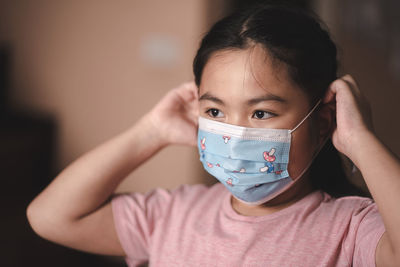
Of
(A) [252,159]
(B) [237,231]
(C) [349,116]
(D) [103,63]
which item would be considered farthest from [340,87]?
(D) [103,63]

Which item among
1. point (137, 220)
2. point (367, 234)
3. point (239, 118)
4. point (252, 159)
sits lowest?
point (137, 220)

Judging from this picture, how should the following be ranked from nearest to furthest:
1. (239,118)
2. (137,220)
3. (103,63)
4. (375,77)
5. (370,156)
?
(370,156) → (239,118) → (137,220) → (103,63) → (375,77)

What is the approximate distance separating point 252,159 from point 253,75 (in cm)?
22

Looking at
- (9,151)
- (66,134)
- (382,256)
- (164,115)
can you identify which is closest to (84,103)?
(66,134)

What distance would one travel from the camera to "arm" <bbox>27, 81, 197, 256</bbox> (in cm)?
121

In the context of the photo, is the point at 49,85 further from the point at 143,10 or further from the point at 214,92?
the point at 214,92

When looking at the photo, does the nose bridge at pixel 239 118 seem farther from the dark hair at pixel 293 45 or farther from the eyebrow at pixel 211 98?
the dark hair at pixel 293 45

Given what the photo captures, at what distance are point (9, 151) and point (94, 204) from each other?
128cm

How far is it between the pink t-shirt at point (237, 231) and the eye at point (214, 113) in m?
0.27

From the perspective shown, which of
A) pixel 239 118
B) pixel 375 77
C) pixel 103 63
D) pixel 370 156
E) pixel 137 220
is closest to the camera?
pixel 370 156

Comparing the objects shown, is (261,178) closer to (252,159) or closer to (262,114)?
(252,159)

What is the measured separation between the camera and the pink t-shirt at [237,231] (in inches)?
37.8

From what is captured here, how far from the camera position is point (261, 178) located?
40.9 inches

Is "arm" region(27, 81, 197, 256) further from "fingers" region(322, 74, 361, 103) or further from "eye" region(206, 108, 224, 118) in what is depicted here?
"fingers" region(322, 74, 361, 103)
